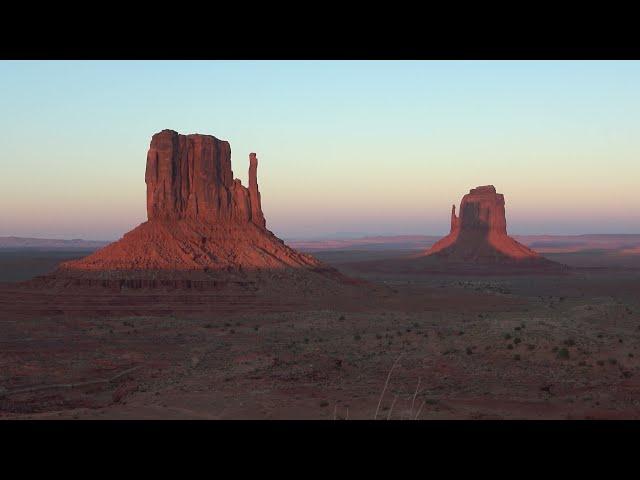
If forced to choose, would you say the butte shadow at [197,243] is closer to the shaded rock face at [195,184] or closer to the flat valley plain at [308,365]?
the shaded rock face at [195,184]

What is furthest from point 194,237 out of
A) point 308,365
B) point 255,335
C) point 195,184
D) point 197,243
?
point 308,365

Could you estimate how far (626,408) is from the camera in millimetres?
16656

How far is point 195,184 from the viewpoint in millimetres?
65188

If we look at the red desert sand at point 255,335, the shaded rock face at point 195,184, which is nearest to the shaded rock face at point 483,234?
the red desert sand at point 255,335

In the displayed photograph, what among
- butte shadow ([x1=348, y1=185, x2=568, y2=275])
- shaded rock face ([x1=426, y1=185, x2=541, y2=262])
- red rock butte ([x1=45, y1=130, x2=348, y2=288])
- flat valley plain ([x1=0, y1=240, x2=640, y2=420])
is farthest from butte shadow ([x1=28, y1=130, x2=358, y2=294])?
shaded rock face ([x1=426, y1=185, x2=541, y2=262])

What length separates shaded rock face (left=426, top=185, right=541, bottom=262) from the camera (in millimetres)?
113188

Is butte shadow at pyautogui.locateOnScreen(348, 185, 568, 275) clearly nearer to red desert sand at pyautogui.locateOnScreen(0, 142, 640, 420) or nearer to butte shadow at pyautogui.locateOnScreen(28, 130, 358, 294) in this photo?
red desert sand at pyautogui.locateOnScreen(0, 142, 640, 420)

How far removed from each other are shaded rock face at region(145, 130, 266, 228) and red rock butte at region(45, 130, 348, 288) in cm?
10

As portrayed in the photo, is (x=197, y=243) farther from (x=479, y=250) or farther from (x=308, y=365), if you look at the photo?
(x=479, y=250)

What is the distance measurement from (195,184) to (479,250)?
64.6 metres

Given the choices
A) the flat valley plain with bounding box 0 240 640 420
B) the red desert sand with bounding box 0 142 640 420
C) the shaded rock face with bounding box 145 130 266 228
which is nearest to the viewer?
the flat valley plain with bounding box 0 240 640 420
